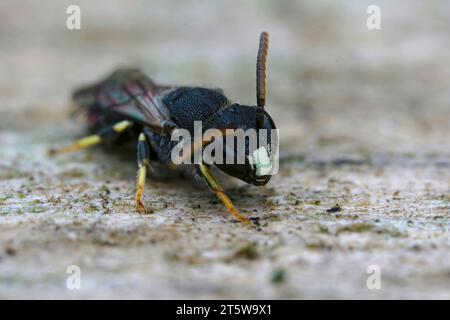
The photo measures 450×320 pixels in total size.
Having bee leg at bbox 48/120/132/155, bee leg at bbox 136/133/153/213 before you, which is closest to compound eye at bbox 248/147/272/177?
bee leg at bbox 136/133/153/213

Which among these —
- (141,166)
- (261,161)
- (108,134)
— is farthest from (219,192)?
(108,134)

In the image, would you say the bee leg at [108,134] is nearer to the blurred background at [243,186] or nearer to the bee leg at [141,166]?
the blurred background at [243,186]

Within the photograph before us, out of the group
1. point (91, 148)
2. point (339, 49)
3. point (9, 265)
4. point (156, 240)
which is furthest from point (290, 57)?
point (9, 265)

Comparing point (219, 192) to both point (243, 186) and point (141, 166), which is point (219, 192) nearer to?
point (243, 186)

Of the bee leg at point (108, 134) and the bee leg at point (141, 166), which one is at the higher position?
the bee leg at point (108, 134)

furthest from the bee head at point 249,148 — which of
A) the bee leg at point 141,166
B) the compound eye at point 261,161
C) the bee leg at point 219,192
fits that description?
the bee leg at point 141,166

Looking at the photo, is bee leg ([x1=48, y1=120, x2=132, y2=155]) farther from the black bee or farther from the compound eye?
the compound eye
